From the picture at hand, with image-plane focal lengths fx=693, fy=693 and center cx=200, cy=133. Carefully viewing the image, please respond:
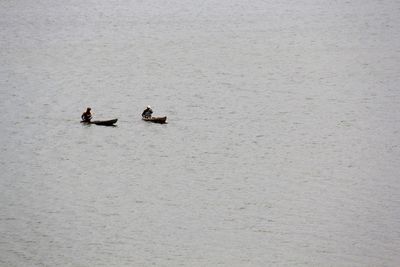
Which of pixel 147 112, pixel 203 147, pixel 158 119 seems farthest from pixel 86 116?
pixel 203 147

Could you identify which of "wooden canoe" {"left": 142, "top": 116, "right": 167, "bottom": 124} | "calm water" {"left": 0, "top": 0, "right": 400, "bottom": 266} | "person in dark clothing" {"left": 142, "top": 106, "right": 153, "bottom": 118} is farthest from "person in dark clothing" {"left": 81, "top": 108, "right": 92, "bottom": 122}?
"wooden canoe" {"left": 142, "top": 116, "right": 167, "bottom": 124}

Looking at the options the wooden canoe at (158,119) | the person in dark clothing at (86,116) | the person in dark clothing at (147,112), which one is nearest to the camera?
the person in dark clothing at (86,116)

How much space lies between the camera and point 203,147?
34.7 metres

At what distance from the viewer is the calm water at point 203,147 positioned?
2427 cm

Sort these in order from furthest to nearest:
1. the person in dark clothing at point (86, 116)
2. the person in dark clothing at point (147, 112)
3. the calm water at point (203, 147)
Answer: the person in dark clothing at point (147, 112), the person in dark clothing at point (86, 116), the calm water at point (203, 147)

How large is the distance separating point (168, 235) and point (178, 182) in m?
5.39

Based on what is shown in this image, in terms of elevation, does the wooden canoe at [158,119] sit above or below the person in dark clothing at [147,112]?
below

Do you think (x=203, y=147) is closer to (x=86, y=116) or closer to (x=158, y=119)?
(x=158, y=119)

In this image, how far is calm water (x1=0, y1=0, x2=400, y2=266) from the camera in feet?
79.6

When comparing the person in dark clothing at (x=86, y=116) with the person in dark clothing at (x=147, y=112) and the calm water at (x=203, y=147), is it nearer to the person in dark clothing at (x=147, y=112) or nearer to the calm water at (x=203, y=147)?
the calm water at (x=203, y=147)

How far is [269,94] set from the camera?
45.2 meters

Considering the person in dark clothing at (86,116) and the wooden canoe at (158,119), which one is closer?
the person in dark clothing at (86,116)

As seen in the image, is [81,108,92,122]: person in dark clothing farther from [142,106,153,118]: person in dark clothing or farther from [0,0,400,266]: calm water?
[142,106,153,118]: person in dark clothing

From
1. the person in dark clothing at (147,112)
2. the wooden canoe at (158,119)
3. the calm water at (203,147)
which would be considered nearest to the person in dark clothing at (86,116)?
the calm water at (203,147)
